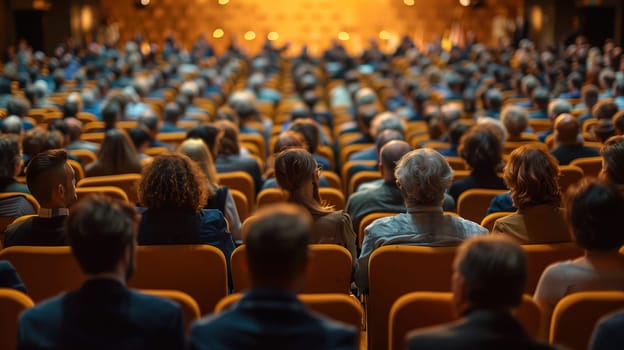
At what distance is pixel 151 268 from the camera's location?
3895mm

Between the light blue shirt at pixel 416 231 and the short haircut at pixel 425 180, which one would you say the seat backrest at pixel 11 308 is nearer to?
the light blue shirt at pixel 416 231

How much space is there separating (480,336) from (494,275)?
0.68 ft

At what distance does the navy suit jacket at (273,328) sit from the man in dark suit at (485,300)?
0.23 metres

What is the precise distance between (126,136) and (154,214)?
8.73ft

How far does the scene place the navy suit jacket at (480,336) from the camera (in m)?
2.46

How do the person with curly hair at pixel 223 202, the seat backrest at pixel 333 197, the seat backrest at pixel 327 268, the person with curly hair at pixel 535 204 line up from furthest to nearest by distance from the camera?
the seat backrest at pixel 333 197, the person with curly hair at pixel 223 202, the person with curly hair at pixel 535 204, the seat backrest at pixel 327 268

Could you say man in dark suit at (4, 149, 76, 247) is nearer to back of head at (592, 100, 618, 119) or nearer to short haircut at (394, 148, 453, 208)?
short haircut at (394, 148, 453, 208)

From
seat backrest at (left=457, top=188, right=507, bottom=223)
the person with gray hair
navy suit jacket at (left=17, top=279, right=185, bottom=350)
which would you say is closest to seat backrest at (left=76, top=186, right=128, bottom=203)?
the person with gray hair

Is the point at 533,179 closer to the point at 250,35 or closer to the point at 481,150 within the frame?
the point at 481,150

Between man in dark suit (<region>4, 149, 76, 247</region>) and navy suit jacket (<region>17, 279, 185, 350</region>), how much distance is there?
1591 mm

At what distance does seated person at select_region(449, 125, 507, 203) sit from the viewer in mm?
5734

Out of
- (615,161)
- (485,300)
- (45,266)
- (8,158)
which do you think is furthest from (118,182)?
(485,300)

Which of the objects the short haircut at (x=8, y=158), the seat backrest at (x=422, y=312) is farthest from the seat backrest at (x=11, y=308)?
the short haircut at (x=8, y=158)

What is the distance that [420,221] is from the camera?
4.37 metres
